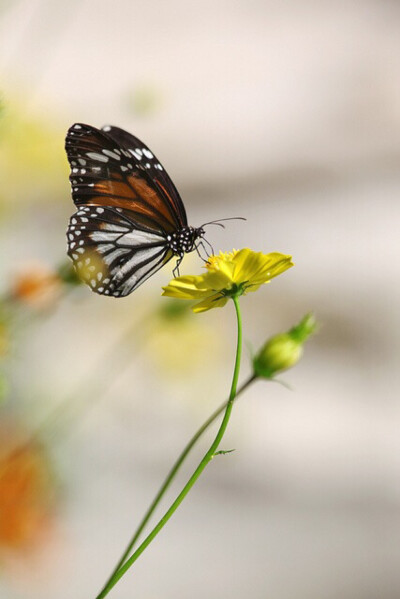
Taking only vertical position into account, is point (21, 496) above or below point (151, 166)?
below

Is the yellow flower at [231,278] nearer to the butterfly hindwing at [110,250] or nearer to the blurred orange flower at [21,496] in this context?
the butterfly hindwing at [110,250]

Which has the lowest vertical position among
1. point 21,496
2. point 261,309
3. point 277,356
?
point 261,309

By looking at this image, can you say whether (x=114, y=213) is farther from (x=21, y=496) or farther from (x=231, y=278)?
(x=21, y=496)

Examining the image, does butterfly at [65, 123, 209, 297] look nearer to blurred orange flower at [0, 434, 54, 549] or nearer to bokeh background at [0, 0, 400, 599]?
blurred orange flower at [0, 434, 54, 549]

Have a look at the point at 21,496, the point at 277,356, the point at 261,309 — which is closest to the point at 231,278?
the point at 277,356

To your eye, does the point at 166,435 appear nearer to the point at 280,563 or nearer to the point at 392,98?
the point at 280,563

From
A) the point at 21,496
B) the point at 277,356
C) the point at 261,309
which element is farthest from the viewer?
the point at 261,309
